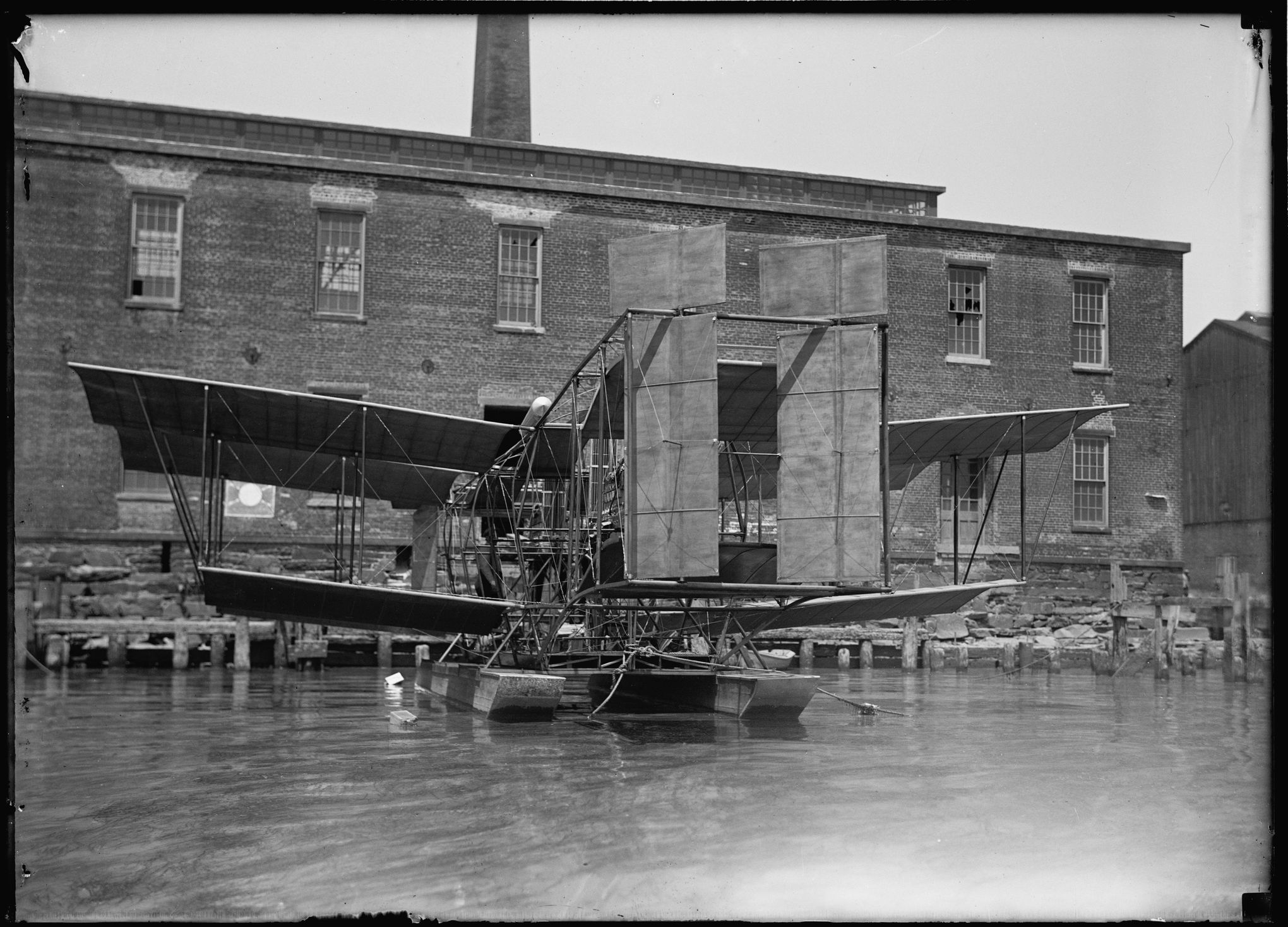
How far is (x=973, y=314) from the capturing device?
36.7m

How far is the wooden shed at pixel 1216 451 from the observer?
44094 mm

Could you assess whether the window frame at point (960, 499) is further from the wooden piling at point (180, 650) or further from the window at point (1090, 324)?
the wooden piling at point (180, 650)

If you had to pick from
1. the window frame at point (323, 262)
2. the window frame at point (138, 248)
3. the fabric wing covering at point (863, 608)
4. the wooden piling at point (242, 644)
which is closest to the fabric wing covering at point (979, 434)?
the fabric wing covering at point (863, 608)

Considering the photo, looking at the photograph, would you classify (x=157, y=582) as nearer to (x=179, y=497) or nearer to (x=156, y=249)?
(x=156, y=249)

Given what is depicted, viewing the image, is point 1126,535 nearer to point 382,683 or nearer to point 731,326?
point 731,326

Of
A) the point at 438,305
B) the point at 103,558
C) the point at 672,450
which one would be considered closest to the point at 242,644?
the point at 103,558

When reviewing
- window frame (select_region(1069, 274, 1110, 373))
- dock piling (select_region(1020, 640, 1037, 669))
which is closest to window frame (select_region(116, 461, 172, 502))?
dock piling (select_region(1020, 640, 1037, 669))

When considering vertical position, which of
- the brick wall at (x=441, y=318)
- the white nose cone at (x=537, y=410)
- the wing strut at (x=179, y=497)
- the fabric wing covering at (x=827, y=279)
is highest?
the brick wall at (x=441, y=318)

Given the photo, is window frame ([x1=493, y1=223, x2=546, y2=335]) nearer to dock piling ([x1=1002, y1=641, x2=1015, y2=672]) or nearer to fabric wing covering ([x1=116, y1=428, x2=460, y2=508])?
fabric wing covering ([x1=116, y1=428, x2=460, y2=508])

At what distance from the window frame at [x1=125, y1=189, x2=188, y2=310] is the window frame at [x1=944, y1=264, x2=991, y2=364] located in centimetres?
2045

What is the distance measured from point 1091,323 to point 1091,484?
480cm

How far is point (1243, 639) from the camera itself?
1227 inches

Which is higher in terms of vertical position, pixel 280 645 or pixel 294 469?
pixel 294 469

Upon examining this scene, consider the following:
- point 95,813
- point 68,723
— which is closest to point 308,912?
point 95,813
